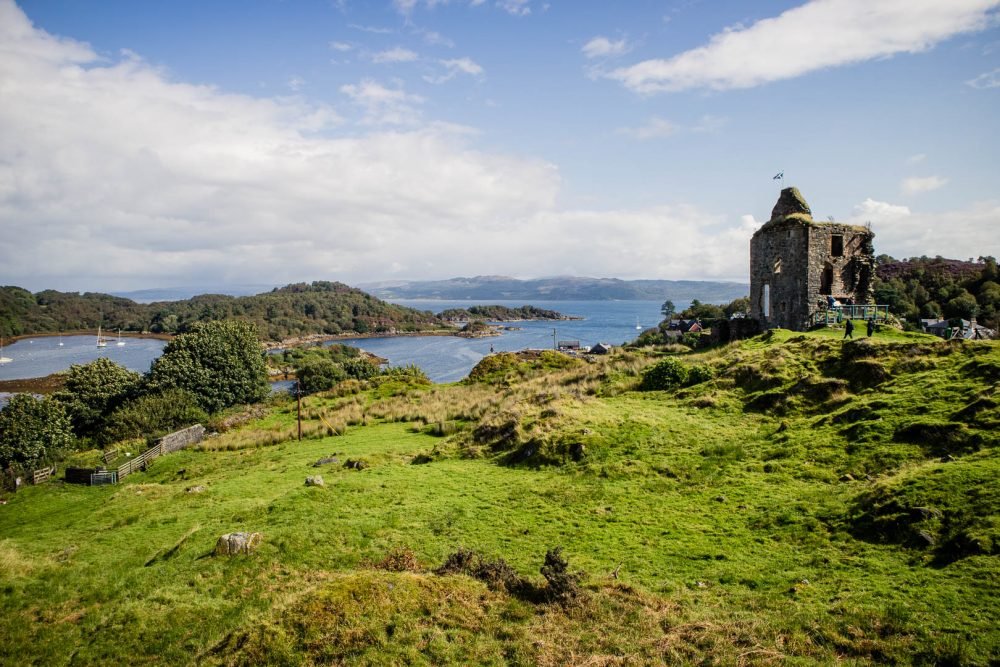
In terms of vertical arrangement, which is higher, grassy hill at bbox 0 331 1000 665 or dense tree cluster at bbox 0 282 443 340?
dense tree cluster at bbox 0 282 443 340

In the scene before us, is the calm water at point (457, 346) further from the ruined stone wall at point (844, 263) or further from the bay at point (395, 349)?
the ruined stone wall at point (844, 263)

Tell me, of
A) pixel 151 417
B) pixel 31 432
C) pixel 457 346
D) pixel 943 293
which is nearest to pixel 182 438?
pixel 151 417

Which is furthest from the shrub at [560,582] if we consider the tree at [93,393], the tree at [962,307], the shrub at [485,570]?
the tree at [962,307]

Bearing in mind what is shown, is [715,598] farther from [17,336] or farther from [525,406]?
[17,336]

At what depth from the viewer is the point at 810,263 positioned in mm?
24453

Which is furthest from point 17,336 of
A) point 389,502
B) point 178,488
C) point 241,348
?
point 389,502

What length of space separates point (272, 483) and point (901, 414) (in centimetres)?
1716

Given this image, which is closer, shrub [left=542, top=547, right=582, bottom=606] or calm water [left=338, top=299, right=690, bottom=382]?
shrub [left=542, top=547, right=582, bottom=606]

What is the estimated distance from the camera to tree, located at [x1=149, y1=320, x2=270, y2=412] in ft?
124

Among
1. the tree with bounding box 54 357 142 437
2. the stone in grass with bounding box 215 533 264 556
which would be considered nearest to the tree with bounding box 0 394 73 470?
the tree with bounding box 54 357 142 437

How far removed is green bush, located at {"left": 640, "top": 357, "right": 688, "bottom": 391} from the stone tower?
28.3 feet

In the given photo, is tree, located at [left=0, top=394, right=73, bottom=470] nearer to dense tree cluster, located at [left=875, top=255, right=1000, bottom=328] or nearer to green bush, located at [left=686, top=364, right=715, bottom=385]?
green bush, located at [left=686, top=364, right=715, bottom=385]

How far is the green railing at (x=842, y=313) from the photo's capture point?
23953mm

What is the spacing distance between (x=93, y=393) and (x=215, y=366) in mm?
7751
